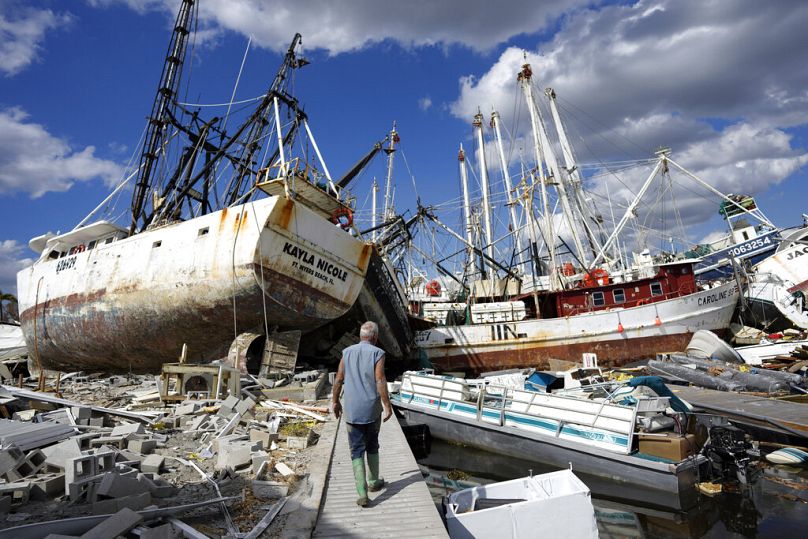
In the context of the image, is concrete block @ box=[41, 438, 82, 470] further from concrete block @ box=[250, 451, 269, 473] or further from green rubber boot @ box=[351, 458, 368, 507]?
green rubber boot @ box=[351, 458, 368, 507]

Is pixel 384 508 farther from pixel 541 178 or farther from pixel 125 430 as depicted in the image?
pixel 541 178

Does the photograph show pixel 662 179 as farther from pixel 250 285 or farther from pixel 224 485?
pixel 224 485

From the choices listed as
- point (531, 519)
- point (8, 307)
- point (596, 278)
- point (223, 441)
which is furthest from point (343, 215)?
point (8, 307)

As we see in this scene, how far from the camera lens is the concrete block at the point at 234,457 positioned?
5.41 meters

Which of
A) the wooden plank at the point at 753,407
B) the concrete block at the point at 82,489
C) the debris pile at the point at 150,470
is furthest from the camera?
the wooden plank at the point at 753,407

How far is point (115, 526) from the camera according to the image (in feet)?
10.8

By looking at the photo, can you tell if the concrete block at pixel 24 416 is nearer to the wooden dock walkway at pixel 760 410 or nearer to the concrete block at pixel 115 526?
the concrete block at pixel 115 526

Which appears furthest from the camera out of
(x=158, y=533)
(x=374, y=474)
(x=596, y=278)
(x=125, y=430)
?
(x=596, y=278)

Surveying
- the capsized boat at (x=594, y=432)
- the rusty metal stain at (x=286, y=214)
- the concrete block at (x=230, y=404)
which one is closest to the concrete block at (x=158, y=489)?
the concrete block at (x=230, y=404)

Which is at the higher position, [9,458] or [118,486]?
[9,458]

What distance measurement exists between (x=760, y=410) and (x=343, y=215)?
40.6ft

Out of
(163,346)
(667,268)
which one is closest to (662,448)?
(163,346)

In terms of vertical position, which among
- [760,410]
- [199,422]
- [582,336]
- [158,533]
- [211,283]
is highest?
[211,283]

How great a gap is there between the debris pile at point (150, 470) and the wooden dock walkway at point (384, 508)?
0.37m
